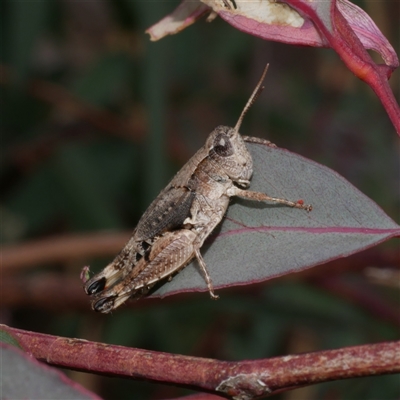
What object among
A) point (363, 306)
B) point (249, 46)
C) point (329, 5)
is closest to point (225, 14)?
point (329, 5)

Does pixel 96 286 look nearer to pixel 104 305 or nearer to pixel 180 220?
pixel 104 305

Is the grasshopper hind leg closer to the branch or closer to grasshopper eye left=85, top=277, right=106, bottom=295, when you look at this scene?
grasshopper eye left=85, top=277, right=106, bottom=295

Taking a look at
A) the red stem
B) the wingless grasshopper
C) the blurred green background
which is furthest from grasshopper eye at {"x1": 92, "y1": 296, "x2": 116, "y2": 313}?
the blurred green background

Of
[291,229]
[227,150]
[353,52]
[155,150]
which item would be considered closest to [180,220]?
[227,150]

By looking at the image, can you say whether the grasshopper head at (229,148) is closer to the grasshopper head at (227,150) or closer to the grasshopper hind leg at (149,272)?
the grasshopper head at (227,150)

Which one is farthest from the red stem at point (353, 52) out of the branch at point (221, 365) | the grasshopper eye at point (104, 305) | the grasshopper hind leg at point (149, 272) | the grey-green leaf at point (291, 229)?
the grasshopper eye at point (104, 305)

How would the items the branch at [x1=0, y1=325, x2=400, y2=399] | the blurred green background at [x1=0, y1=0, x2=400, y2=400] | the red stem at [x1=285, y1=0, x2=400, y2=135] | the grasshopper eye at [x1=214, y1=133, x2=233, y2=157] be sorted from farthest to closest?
1. the blurred green background at [x1=0, y1=0, x2=400, y2=400]
2. the grasshopper eye at [x1=214, y1=133, x2=233, y2=157]
3. the red stem at [x1=285, y1=0, x2=400, y2=135]
4. the branch at [x1=0, y1=325, x2=400, y2=399]

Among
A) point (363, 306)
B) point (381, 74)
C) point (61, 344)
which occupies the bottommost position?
point (363, 306)

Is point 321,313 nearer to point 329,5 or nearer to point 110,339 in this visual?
point 110,339
